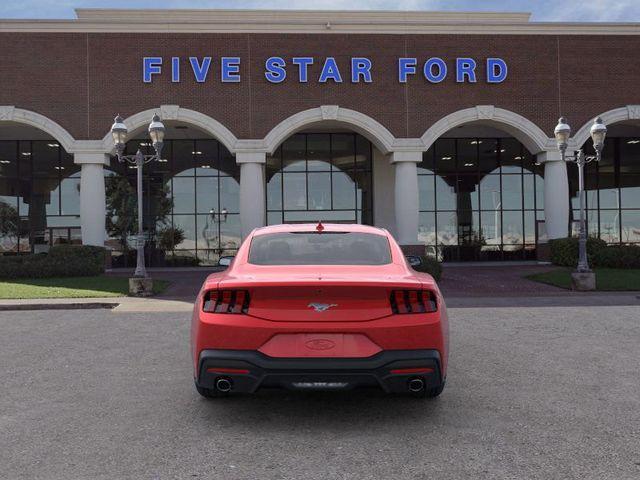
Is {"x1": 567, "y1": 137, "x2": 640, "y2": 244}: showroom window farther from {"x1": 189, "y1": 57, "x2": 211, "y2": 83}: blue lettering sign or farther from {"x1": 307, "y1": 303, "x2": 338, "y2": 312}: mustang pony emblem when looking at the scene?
{"x1": 307, "y1": 303, "x2": 338, "y2": 312}: mustang pony emblem

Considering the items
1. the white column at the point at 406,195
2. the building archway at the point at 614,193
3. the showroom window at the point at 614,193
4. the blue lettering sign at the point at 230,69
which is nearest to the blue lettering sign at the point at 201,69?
the blue lettering sign at the point at 230,69

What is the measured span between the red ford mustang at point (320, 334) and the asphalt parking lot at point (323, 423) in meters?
0.43

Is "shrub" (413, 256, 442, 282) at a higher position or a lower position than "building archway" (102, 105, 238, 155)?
lower

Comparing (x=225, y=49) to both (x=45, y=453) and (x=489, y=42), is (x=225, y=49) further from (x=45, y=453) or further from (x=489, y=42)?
(x=45, y=453)

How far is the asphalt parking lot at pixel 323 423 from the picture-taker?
347cm

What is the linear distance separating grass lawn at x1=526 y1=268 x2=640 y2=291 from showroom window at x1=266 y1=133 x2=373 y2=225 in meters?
11.1

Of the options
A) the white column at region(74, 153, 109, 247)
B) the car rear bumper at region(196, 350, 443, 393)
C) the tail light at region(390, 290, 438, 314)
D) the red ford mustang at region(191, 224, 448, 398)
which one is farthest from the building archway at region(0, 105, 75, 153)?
the tail light at region(390, 290, 438, 314)

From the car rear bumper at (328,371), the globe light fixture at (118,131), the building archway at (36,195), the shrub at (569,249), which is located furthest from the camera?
the building archway at (36,195)

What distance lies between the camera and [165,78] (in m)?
22.1

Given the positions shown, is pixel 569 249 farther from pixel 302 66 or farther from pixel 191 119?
pixel 191 119

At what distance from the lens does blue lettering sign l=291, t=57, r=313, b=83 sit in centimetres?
2231

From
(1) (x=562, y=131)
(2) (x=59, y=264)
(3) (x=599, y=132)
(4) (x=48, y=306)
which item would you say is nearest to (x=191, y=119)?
(2) (x=59, y=264)

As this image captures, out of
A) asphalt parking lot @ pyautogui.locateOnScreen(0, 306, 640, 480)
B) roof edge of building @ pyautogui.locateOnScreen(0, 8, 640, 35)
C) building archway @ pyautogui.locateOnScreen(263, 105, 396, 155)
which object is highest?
roof edge of building @ pyautogui.locateOnScreen(0, 8, 640, 35)

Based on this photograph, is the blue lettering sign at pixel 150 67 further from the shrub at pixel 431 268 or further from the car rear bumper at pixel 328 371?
the car rear bumper at pixel 328 371
